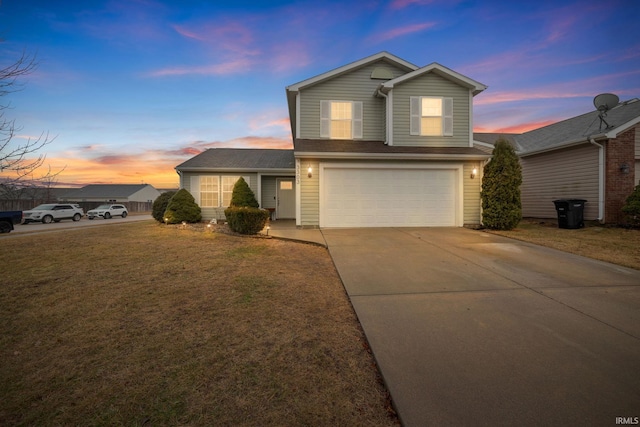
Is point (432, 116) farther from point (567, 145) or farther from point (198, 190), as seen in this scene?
point (198, 190)

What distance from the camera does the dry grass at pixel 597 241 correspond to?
20.3ft

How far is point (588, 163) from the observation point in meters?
11.2

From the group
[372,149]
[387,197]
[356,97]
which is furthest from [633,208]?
[356,97]

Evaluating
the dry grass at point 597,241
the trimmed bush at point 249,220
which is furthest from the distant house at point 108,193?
the dry grass at point 597,241

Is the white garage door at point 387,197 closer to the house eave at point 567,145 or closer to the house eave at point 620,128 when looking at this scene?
the house eave at point 567,145

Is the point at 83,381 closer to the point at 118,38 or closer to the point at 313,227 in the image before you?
the point at 313,227

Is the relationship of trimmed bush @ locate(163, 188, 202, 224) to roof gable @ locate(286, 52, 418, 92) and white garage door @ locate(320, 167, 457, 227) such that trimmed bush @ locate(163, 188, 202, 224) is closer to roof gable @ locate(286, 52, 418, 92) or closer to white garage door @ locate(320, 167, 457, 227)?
white garage door @ locate(320, 167, 457, 227)

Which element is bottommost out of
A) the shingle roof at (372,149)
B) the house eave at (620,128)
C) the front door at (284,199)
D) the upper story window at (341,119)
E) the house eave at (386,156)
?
the front door at (284,199)

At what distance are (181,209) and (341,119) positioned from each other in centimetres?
867

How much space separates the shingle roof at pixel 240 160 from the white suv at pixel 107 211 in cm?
1710

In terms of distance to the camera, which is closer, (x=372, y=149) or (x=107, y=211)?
(x=372, y=149)

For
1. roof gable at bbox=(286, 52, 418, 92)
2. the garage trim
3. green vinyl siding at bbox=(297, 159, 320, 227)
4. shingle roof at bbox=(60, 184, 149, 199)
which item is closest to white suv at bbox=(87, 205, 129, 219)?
roof gable at bbox=(286, 52, 418, 92)

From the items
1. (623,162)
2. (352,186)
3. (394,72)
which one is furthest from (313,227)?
(623,162)

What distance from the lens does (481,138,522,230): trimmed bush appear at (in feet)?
31.6
